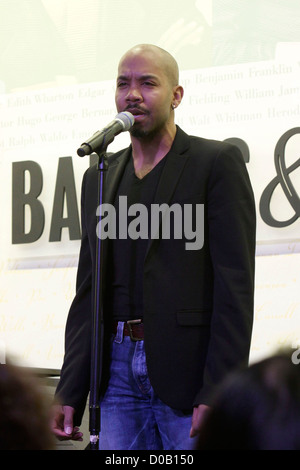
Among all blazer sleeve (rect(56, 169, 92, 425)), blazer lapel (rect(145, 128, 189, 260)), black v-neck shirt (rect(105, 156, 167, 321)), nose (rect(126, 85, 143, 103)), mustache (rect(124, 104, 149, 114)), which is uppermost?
nose (rect(126, 85, 143, 103))

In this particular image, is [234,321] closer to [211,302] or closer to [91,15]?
[211,302]

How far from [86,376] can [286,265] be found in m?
1.21

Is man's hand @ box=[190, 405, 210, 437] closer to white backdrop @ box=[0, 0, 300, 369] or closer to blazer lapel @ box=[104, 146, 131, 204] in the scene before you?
blazer lapel @ box=[104, 146, 131, 204]

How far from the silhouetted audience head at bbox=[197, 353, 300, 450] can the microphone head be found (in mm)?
1459

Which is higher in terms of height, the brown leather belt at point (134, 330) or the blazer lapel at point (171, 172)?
the blazer lapel at point (171, 172)

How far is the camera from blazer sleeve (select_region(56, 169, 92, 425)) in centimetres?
229

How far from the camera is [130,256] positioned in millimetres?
2258

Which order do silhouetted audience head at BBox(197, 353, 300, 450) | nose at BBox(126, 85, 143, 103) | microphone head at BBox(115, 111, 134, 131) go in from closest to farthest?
silhouetted audience head at BBox(197, 353, 300, 450)
microphone head at BBox(115, 111, 134, 131)
nose at BBox(126, 85, 143, 103)

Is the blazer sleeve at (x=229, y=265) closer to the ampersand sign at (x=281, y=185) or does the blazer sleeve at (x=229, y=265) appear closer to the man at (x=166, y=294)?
the man at (x=166, y=294)

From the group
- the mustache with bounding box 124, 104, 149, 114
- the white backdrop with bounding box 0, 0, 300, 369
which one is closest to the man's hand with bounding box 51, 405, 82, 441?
the mustache with bounding box 124, 104, 149, 114

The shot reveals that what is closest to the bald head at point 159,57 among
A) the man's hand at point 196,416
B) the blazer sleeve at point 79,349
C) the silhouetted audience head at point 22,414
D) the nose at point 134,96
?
the nose at point 134,96

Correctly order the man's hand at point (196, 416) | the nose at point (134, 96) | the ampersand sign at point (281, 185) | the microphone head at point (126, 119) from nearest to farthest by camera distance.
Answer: the man's hand at point (196, 416), the microphone head at point (126, 119), the nose at point (134, 96), the ampersand sign at point (281, 185)

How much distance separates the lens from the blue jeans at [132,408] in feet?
7.02
